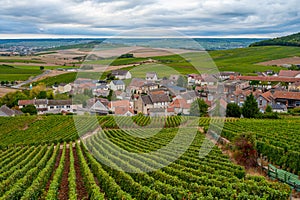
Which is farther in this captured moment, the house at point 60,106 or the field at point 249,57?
the field at point 249,57

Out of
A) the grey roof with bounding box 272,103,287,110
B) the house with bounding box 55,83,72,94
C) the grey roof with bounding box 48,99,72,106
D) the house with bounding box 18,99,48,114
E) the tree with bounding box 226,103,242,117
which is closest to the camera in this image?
the tree with bounding box 226,103,242,117

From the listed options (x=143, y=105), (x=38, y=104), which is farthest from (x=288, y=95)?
(x=38, y=104)

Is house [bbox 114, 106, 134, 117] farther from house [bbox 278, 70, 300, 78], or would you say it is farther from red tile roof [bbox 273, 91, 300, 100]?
house [bbox 278, 70, 300, 78]

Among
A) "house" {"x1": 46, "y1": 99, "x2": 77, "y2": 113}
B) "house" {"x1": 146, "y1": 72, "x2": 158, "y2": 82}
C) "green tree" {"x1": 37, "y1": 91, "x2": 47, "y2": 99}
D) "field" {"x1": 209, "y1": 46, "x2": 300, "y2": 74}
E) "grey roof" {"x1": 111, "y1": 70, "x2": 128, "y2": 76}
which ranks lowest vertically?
"house" {"x1": 46, "y1": 99, "x2": 77, "y2": 113}

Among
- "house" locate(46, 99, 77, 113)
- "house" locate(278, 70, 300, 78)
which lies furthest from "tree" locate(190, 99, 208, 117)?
"house" locate(278, 70, 300, 78)

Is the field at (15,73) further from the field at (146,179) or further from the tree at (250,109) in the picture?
the field at (146,179)

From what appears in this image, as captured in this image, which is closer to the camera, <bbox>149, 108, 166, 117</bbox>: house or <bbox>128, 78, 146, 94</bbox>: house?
<bbox>149, 108, 166, 117</bbox>: house

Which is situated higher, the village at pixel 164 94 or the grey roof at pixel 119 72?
the grey roof at pixel 119 72

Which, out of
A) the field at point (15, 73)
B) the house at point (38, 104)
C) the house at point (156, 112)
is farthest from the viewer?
the field at point (15, 73)

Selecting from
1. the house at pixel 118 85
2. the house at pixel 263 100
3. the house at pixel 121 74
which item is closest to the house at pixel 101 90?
the house at pixel 118 85

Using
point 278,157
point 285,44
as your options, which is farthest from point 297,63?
point 278,157
